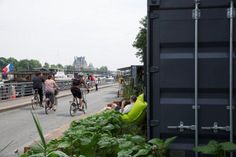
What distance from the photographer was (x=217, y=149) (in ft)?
13.6

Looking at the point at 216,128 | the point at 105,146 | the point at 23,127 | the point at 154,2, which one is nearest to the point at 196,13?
the point at 154,2

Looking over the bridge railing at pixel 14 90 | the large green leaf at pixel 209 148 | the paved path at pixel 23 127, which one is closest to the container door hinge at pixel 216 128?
the large green leaf at pixel 209 148

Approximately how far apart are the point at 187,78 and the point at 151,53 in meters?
0.46

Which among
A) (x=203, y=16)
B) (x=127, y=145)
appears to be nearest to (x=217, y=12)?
(x=203, y=16)

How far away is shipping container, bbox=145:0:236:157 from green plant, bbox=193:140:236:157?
25 centimetres

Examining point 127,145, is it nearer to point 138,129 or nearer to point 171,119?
point 171,119

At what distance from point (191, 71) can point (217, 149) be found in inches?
33.1

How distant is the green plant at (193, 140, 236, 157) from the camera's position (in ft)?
13.5

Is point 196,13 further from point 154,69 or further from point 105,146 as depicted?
point 105,146

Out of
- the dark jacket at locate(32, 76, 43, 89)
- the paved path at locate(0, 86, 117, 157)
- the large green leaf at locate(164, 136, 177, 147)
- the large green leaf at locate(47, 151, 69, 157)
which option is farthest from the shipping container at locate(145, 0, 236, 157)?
the dark jacket at locate(32, 76, 43, 89)

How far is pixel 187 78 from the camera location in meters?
4.54

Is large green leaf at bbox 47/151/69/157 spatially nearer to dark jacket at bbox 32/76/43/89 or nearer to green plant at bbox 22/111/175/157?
green plant at bbox 22/111/175/157

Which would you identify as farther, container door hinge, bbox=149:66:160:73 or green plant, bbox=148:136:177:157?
container door hinge, bbox=149:66:160:73

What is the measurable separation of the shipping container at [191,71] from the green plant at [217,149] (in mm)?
254
